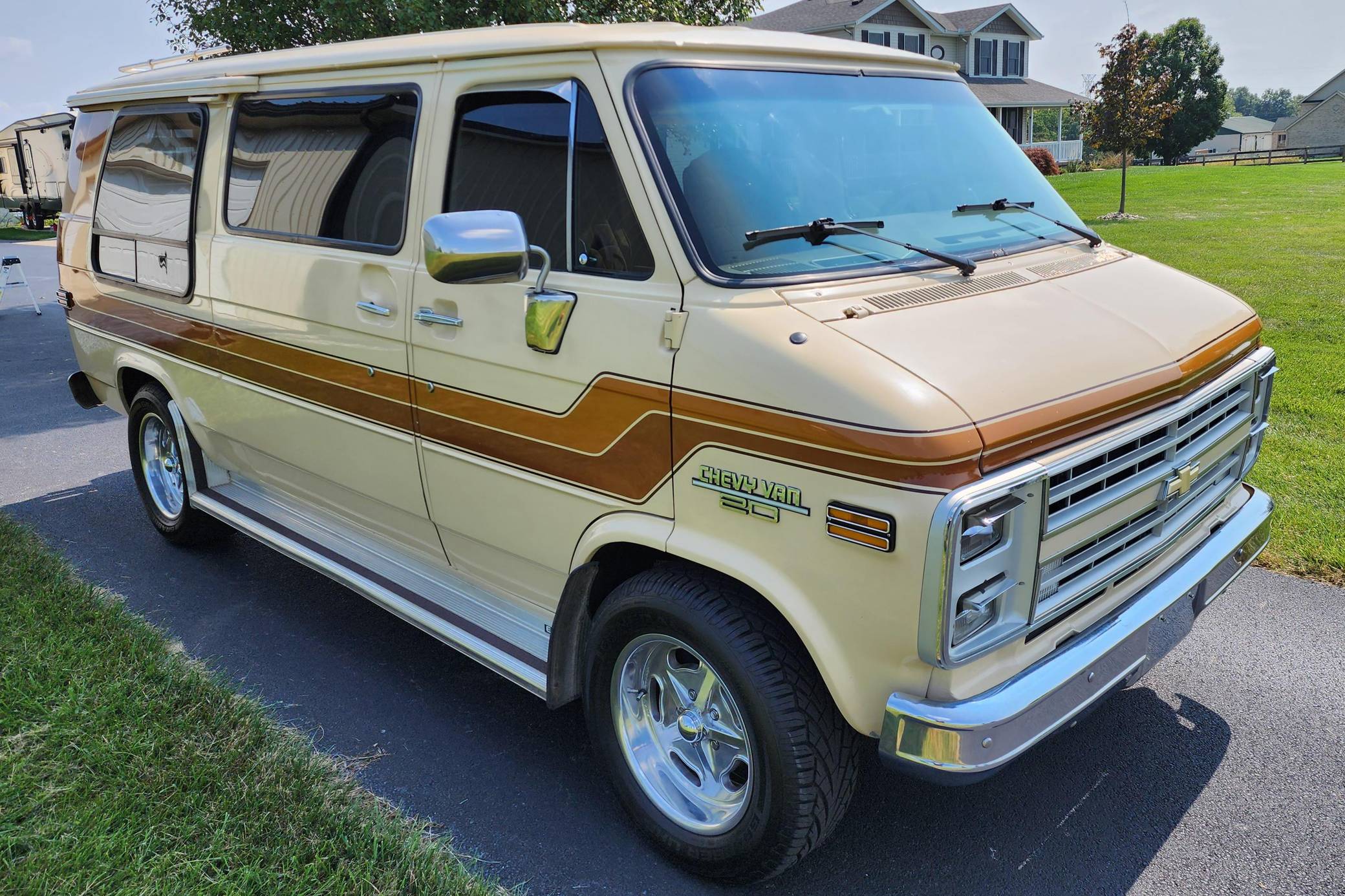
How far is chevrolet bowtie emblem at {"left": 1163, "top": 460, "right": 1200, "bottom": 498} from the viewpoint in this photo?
307cm

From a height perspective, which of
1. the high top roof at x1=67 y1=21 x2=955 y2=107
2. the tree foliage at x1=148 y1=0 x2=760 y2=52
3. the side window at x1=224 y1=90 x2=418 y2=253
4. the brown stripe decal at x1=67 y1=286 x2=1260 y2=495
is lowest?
the brown stripe decal at x1=67 y1=286 x2=1260 y2=495

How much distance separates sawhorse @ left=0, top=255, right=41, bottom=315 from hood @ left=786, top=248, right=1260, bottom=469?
14.8 metres

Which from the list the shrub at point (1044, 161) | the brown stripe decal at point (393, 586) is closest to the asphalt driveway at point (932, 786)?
the brown stripe decal at point (393, 586)

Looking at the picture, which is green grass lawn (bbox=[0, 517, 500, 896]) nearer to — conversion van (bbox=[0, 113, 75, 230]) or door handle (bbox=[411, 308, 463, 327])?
door handle (bbox=[411, 308, 463, 327])

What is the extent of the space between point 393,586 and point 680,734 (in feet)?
4.78

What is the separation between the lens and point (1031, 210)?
3.90 metres

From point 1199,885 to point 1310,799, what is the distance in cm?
66

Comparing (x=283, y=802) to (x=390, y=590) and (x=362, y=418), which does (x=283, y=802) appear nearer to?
(x=390, y=590)

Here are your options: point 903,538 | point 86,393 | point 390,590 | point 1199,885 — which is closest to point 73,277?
point 86,393

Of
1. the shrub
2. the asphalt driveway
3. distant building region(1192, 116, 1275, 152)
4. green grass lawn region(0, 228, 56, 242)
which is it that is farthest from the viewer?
distant building region(1192, 116, 1275, 152)

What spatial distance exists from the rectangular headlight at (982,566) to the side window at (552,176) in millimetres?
1141

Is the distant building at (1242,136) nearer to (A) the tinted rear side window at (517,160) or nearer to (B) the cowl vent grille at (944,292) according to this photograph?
(B) the cowl vent grille at (944,292)

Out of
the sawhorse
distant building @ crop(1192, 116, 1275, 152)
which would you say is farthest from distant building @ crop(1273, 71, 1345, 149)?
the sawhorse

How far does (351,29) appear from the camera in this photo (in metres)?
11.1
